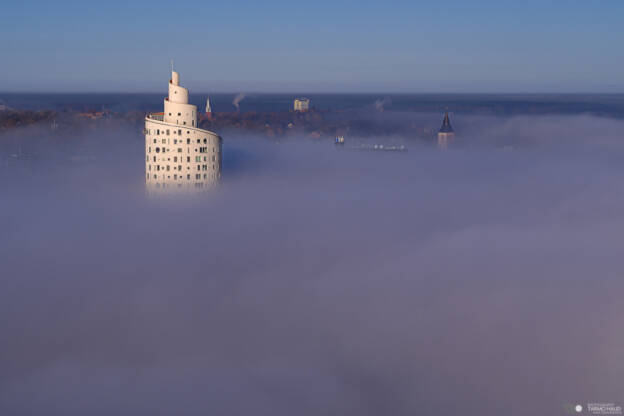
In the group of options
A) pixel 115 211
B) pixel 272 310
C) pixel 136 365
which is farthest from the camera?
pixel 115 211

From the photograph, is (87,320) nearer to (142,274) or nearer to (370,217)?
(142,274)

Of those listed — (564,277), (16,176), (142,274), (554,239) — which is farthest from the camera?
(16,176)

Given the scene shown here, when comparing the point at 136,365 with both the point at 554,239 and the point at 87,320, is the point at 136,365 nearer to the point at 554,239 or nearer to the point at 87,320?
the point at 87,320

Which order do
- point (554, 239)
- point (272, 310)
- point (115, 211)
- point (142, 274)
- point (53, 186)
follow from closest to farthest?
point (272, 310), point (142, 274), point (115, 211), point (554, 239), point (53, 186)

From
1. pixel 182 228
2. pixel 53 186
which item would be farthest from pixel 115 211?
pixel 53 186

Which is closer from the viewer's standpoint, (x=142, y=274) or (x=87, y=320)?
(x=87, y=320)

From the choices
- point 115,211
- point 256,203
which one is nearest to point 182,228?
point 115,211
